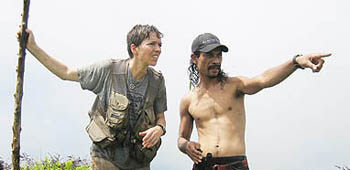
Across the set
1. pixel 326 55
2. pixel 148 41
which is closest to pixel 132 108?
pixel 148 41

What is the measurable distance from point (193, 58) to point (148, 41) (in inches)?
41.2

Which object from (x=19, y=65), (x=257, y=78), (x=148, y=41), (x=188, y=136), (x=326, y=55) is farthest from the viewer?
(x=188, y=136)

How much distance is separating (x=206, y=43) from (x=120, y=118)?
145 cm

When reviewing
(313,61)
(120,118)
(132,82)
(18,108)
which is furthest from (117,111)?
(313,61)

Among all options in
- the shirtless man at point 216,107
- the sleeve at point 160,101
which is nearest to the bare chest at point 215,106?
the shirtless man at point 216,107

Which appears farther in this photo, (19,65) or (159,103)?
(159,103)

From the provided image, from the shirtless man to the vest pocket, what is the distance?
35.5 inches

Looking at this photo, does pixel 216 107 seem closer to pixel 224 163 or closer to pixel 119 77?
pixel 224 163

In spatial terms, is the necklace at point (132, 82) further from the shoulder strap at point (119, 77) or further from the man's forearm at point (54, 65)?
the man's forearm at point (54, 65)

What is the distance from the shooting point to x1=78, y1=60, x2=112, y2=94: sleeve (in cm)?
513

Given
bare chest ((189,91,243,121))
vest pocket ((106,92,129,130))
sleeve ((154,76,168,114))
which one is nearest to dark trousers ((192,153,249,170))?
bare chest ((189,91,243,121))

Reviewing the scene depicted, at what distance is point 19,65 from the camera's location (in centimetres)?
418

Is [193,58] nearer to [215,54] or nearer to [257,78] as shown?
[215,54]

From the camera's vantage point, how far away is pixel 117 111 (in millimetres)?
5043
